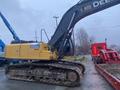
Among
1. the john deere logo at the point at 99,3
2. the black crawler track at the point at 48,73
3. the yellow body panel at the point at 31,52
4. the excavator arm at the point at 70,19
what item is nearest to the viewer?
the black crawler track at the point at 48,73

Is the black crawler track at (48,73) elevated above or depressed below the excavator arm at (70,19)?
below

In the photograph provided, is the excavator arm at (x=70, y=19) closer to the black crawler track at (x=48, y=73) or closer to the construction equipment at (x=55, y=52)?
the construction equipment at (x=55, y=52)

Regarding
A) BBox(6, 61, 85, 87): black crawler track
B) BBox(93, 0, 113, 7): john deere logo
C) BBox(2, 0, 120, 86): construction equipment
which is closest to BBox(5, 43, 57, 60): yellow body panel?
BBox(2, 0, 120, 86): construction equipment

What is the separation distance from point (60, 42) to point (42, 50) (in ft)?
3.48

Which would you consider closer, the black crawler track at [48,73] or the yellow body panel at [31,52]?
the black crawler track at [48,73]

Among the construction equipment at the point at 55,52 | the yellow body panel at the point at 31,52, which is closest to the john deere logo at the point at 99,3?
the construction equipment at the point at 55,52

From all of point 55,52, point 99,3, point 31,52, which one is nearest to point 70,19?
point 99,3

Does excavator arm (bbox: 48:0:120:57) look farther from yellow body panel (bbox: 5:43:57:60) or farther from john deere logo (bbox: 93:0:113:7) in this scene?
yellow body panel (bbox: 5:43:57:60)

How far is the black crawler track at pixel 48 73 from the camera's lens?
17.1 metres

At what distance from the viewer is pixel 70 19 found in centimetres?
1875

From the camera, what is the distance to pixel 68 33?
18781 millimetres

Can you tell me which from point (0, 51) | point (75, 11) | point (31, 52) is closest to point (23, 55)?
point (31, 52)

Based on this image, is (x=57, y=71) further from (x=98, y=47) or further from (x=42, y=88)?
(x=98, y=47)

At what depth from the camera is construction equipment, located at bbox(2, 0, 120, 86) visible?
17.8 m
